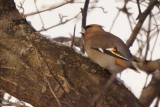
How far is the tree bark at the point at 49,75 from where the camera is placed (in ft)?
8.41

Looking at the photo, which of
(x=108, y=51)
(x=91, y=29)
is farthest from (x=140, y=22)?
(x=108, y=51)

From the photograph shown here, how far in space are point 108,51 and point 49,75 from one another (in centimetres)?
81

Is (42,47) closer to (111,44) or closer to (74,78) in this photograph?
(74,78)

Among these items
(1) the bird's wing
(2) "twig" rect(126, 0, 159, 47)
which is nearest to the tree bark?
(1) the bird's wing

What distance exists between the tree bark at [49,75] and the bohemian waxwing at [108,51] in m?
0.29

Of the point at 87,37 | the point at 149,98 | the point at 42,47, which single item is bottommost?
the point at 149,98

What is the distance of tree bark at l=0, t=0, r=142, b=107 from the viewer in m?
2.56

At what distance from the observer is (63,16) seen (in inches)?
156

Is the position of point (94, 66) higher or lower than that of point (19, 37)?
lower

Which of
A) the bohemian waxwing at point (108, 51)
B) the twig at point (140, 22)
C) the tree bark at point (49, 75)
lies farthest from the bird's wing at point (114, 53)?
the twig at point (140, 22)

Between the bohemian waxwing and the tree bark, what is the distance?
29 centimetres

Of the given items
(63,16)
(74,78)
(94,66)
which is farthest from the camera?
(63,16)

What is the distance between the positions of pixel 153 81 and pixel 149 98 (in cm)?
18

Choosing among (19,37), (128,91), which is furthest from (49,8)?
(128,91)
